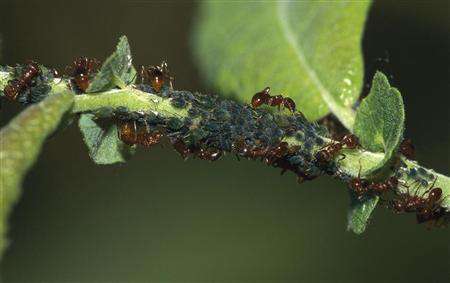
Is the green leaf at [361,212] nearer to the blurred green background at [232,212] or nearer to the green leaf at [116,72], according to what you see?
the green leaf at [116,72]

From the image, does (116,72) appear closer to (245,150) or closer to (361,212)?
(245,150)

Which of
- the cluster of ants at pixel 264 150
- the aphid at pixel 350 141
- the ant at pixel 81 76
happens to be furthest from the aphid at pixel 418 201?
the ant at pixel 81 76

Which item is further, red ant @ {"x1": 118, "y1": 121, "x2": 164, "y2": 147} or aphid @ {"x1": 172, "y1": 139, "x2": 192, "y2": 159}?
aphid @ {"x1": 172, "y1": 139, "x2": 192, "y2": 159}

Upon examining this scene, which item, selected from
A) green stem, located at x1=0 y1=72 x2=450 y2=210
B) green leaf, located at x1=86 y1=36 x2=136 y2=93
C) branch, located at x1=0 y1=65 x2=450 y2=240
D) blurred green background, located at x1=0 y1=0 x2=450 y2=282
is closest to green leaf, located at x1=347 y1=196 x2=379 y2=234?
branch, located at x1=0 y1=65 x2=450 y2=240

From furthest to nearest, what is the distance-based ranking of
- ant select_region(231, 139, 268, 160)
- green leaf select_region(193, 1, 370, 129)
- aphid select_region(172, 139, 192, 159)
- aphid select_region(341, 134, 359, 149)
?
green leaf select_region(193, 1, 370, 129), aphid select_region(172, 139, 192, 159), aphid select_region(341, 134, 359, 149), ant select_region(231, 139, 268, 160)

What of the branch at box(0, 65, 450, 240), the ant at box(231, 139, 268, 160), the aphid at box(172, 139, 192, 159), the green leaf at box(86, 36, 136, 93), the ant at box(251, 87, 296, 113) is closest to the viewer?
Answer: the green leaf at box(86, 36, 136, 93)

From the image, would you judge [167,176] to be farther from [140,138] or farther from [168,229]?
[140,138]

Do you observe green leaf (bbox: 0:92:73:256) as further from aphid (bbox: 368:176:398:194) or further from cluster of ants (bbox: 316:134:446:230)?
aphid (bbox: 368:176:398:194)
